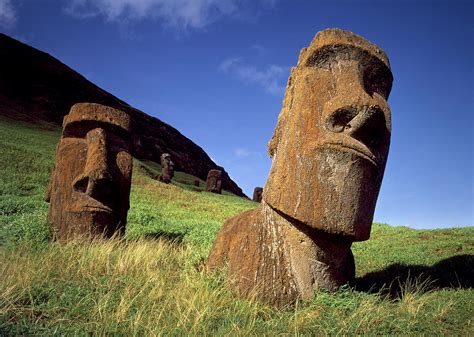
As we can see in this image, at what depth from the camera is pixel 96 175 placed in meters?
7.09

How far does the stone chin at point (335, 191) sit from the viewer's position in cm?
454

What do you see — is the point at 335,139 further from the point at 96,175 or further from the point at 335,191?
the point at 96,175

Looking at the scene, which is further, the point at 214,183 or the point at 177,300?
the point at 214,183

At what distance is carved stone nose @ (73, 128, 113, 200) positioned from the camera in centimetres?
713

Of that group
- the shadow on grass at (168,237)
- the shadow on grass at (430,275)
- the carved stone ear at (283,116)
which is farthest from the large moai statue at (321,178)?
the shadow on grass at (168,237)

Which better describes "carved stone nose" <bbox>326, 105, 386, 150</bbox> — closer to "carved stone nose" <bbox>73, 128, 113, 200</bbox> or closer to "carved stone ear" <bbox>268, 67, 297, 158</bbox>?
"carved stone ear" <bbox>268, 67, 297, 158</bbox>

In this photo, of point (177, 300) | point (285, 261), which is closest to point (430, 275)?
point (285, 261)

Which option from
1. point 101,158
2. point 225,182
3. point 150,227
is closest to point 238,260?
point 101,158

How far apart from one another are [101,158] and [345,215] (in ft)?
14.8

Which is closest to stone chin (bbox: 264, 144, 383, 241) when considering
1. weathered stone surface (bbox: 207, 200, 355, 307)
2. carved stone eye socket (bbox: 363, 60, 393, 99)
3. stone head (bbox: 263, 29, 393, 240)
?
stone head (bbox: 263, 29, 393, 240)

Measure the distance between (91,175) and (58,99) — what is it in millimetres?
46377

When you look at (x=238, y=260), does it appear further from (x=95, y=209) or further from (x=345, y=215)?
(x=95, y=209)

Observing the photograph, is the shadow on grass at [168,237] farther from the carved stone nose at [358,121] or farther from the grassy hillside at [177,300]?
the carved stone nose at [358,121]

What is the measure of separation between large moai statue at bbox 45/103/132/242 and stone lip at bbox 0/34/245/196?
2899cm
